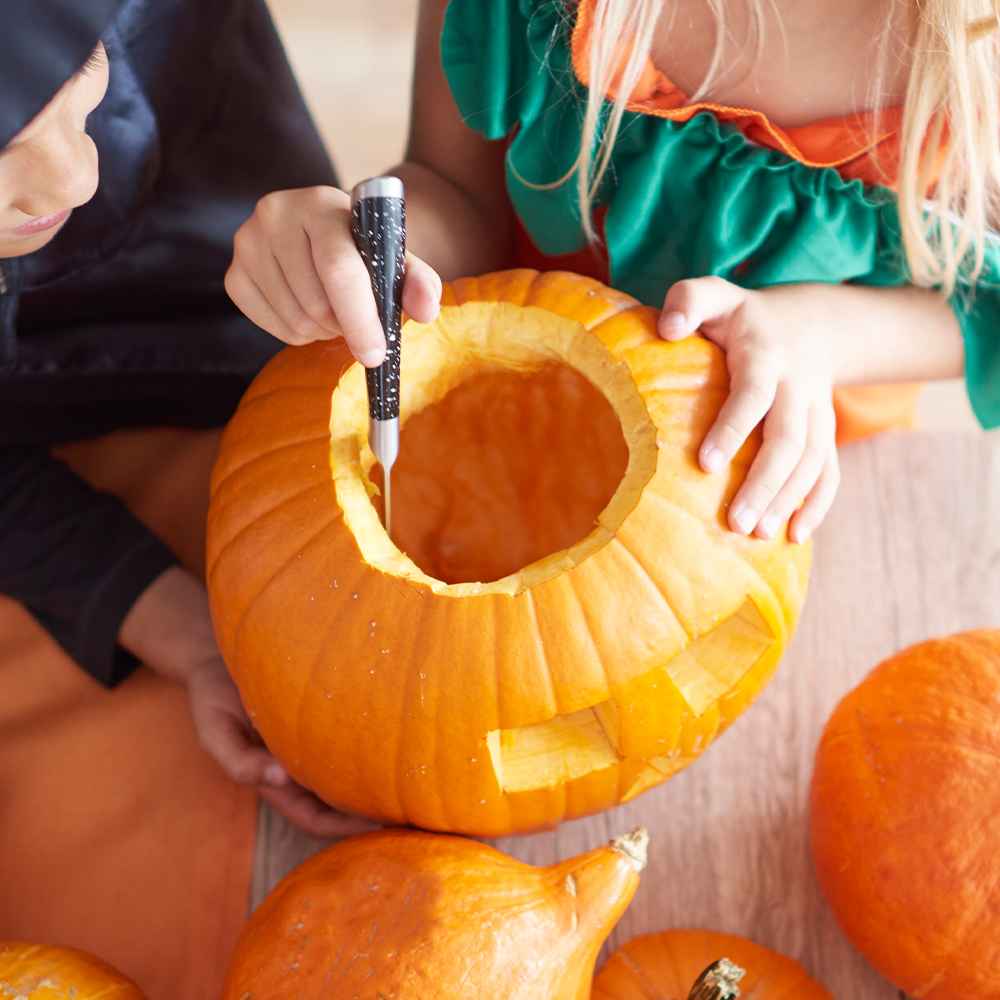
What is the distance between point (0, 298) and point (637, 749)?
1.93ft

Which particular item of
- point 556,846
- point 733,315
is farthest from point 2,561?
point 733,315

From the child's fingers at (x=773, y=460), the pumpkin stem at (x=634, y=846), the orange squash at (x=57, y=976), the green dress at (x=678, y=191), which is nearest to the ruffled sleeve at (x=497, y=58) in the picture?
the green dress at (x=678, y=191)

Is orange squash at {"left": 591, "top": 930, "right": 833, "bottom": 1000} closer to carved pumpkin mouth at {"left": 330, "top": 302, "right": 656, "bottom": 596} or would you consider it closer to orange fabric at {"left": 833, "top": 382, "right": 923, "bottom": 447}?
carved pumpkin mouth at {"left": 330, "top": 302, "right": 656, "bottom": 596}

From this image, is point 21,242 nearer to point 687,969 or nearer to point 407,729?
point 407,729

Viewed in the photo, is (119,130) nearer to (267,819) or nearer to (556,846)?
(267,819)

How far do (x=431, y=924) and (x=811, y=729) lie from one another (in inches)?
14.3

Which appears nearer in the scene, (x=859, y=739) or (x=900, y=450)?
(x=859, y=739)

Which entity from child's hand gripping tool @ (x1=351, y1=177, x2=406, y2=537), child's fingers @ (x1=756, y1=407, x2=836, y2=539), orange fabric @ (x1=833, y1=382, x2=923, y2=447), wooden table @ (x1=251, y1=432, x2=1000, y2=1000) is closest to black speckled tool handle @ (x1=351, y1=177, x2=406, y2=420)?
child's hand gripping tool @ (x1=351, y1=177, x2=406, y2=537)

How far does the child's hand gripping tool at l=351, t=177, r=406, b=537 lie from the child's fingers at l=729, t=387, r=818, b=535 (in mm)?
210

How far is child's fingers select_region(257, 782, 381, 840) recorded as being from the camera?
62 cm

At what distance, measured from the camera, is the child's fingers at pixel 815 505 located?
541 mm

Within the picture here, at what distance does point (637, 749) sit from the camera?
20.2 inches

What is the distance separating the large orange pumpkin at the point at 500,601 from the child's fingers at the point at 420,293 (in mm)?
58

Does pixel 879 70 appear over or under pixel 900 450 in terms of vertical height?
over
